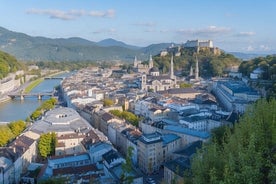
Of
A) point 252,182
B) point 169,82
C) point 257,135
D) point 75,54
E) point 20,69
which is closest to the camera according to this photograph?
point 252,182

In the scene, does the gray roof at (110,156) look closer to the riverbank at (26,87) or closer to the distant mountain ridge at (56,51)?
the riverbank at (26,87)

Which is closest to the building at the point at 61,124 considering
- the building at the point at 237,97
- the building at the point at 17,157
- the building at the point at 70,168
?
the building at the point at 17,157

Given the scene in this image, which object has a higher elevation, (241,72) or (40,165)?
(241,72)

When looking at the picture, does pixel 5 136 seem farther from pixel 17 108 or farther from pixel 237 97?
pixel 237 97

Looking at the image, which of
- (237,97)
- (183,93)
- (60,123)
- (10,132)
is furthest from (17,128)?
(183,93)

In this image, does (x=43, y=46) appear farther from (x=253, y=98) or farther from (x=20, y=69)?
(x=253, y=98)

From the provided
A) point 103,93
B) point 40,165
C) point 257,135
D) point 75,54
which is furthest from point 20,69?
point 75,54
